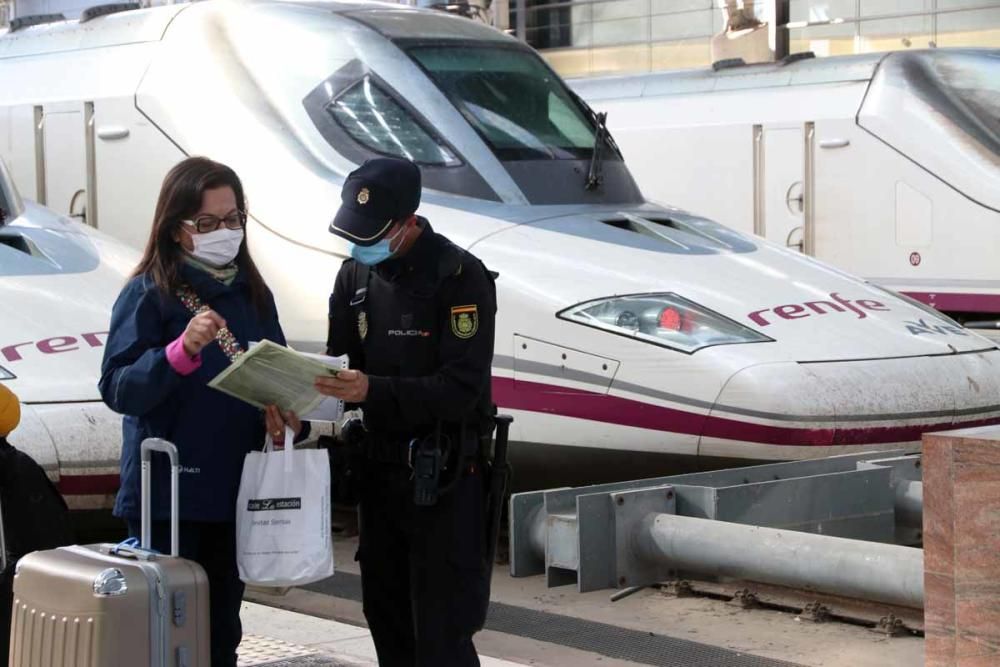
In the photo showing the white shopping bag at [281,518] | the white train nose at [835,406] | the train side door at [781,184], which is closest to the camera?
the white shopping bag at [281,518]

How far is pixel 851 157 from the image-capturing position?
13742 mm

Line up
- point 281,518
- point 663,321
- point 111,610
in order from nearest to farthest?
point 111,610
point 281,518
point 663,321

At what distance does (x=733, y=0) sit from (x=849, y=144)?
8604 millimetres

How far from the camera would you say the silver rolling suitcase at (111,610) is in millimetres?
3695

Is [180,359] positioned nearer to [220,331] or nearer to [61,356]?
[220,331]

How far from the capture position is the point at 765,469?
257 inches

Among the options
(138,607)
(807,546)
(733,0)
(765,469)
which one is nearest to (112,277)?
(765,469)

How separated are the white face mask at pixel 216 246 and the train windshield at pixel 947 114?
9.62 metres

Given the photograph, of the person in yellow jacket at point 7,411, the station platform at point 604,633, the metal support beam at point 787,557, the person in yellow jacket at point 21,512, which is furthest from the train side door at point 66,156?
the person in yellow jacket at point 21,512

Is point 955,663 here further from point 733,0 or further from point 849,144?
point 733,0

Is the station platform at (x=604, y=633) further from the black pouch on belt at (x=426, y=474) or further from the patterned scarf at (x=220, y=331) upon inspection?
the patterned scarf at (x=220, y=331)

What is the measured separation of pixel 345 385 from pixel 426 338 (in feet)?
0.89

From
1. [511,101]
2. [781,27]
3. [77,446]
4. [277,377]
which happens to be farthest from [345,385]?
[781,27]

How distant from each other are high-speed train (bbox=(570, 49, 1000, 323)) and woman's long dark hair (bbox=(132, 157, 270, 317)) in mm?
9612
